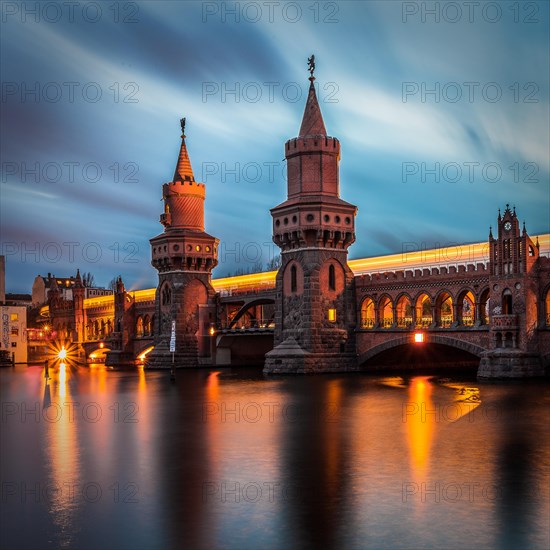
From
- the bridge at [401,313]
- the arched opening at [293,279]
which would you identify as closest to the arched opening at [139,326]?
the bridge at [401,313]

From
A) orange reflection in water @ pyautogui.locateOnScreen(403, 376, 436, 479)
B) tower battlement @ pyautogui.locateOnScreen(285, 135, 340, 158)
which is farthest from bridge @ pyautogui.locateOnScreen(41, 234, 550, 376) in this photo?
tower battlement @ pyautogui.locateOnScreen(285, 135, 340, 158)

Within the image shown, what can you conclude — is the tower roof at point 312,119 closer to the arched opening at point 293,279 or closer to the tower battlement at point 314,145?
the tower battlement at point 314,145

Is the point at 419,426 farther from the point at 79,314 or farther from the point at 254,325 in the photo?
the point at 79,314

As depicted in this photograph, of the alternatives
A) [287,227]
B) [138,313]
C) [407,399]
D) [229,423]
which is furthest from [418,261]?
[229,423]

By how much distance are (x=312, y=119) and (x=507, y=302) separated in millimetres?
23718

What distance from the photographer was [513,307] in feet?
160

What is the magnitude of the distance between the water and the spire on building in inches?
1770

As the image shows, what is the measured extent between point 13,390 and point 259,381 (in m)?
17.1

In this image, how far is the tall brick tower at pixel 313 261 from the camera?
6134 cm

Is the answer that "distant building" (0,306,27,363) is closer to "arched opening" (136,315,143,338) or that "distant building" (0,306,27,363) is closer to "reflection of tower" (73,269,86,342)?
"arched opening" (136,315,143,338)

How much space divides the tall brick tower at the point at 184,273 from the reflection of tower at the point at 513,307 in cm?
3667

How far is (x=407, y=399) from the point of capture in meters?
39.7

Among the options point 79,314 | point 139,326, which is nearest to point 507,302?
point 139,326

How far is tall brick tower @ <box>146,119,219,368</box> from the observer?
78.6 m
